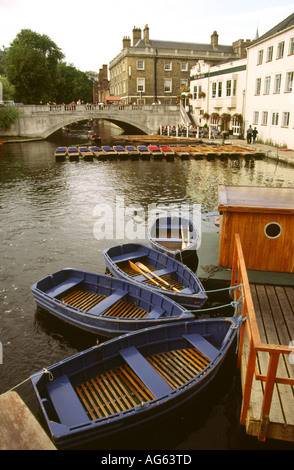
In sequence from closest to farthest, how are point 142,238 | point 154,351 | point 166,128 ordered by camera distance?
point 154,351
point 142,238
point 166,128

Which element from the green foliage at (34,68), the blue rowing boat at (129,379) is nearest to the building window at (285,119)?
the blue rowing boat at (129,379)

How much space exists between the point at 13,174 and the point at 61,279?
22.8 m

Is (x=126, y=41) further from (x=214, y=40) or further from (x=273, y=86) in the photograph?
(x=273, y=86)

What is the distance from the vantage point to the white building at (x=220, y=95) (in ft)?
147

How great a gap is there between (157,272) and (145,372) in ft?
14.5

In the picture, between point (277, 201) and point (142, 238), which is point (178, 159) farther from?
point (277, 201)

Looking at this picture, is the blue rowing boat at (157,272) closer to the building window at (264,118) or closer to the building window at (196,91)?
the building window at (264,118)

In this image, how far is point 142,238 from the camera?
16625mm

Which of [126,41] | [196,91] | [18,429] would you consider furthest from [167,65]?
[18,429]

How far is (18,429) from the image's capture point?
5289 mm

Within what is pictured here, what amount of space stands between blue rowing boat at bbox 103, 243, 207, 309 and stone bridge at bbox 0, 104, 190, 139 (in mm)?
45537

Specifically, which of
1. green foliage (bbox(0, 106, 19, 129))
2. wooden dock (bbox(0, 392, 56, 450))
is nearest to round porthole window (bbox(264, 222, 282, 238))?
wooden dock (bbox(0, 392, 56, 450))

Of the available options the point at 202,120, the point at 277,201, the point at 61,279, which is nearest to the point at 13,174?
the point at 61,279

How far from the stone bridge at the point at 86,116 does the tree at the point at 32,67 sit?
50.8 ft
